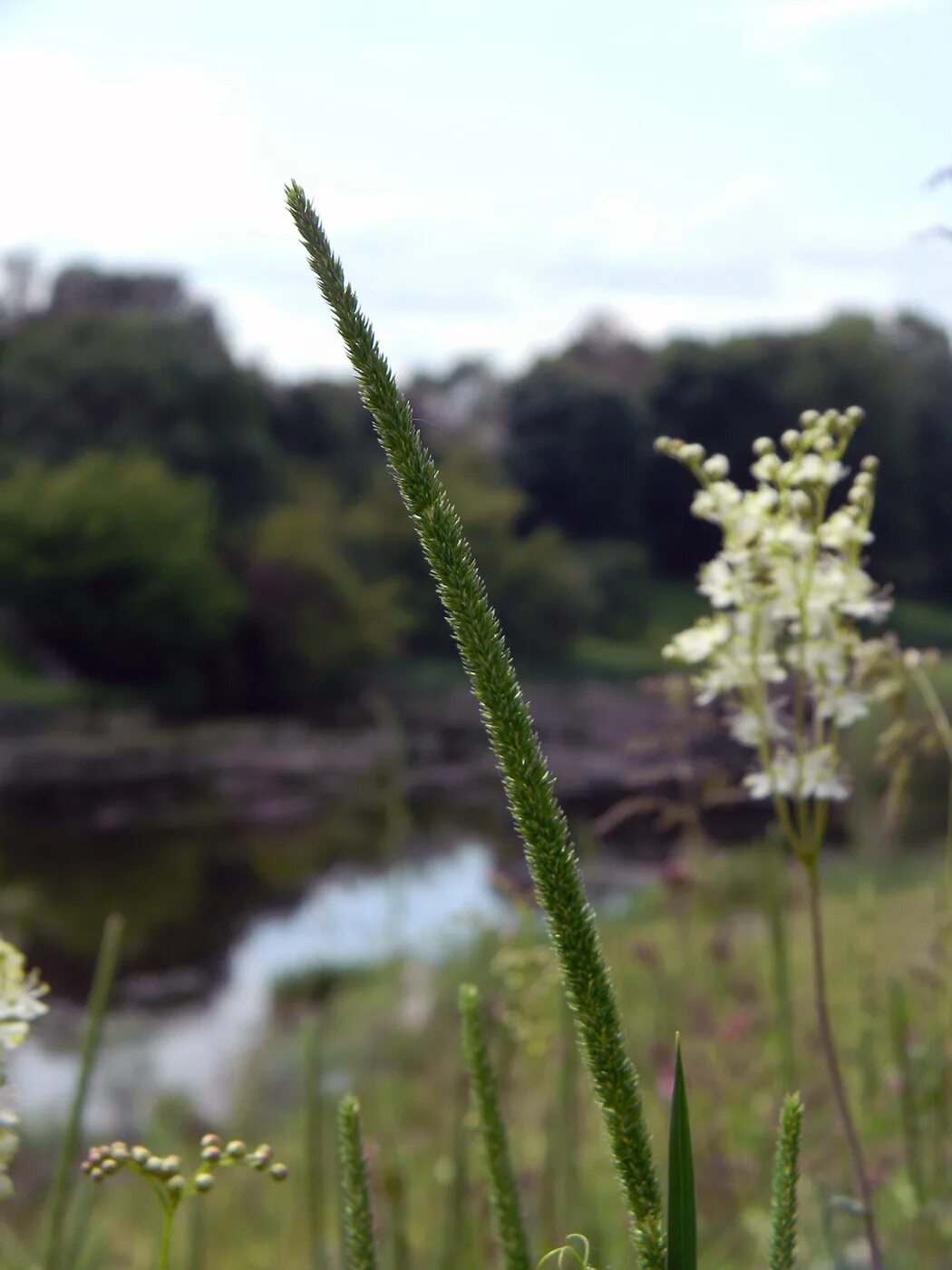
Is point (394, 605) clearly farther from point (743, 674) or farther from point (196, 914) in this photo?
point (743, 674)

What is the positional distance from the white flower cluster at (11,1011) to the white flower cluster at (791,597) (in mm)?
966

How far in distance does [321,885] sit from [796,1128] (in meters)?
17.9

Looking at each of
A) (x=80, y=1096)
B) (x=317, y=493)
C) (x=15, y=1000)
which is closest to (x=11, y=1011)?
(x=15, y=1000)

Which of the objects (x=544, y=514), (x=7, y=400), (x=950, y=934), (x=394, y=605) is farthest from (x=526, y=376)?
(x=950, y=934)

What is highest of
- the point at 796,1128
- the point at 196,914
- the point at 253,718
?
the point at 253,718

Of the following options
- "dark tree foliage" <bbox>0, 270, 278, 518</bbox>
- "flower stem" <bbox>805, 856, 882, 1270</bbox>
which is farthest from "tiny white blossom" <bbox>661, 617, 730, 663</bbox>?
"dark tree foliage" <bbox>0, 270, 278, 518</bbox>

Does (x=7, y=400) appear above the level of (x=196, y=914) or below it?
above

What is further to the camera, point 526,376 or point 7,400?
point 526,376

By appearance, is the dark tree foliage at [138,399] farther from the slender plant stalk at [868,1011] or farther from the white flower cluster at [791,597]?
the white flower cluster at [791,597]

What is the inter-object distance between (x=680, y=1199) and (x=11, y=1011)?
0.93 m

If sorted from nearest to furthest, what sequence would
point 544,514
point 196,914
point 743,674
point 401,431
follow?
point 401,431
point 743,674
point 196,914
point 544,514

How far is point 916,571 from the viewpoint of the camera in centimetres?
3138

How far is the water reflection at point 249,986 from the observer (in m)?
11.4

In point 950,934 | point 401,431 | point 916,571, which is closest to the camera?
point 401,431
